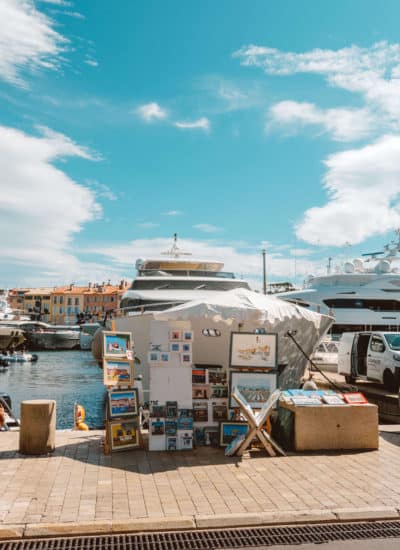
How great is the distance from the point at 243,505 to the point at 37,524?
222 centimetres

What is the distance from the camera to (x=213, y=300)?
43.2 ft

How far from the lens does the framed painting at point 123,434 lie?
330 inches

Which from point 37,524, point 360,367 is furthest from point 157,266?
point 37,524

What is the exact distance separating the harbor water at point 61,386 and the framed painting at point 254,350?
11.0 m

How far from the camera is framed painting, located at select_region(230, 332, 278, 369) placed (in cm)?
977

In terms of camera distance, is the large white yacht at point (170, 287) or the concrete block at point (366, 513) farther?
the large white yacht at point (170, 287)

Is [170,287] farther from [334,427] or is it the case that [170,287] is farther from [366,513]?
[366,513]

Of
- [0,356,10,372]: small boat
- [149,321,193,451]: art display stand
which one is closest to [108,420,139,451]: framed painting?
[149,321,193,451]: art display stand

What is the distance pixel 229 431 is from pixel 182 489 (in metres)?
2.39

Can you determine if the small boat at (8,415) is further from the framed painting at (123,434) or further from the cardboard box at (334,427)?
the cardboard box at (334,427)

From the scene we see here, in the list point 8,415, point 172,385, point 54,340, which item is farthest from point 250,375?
point 54,340

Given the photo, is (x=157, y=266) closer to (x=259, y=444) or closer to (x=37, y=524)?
(x=259, y=444)

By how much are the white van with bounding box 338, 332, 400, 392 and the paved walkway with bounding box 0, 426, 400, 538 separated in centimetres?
733

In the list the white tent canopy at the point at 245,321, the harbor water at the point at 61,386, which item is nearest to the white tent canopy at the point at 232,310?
the white tent canopy at the point at 245,321
